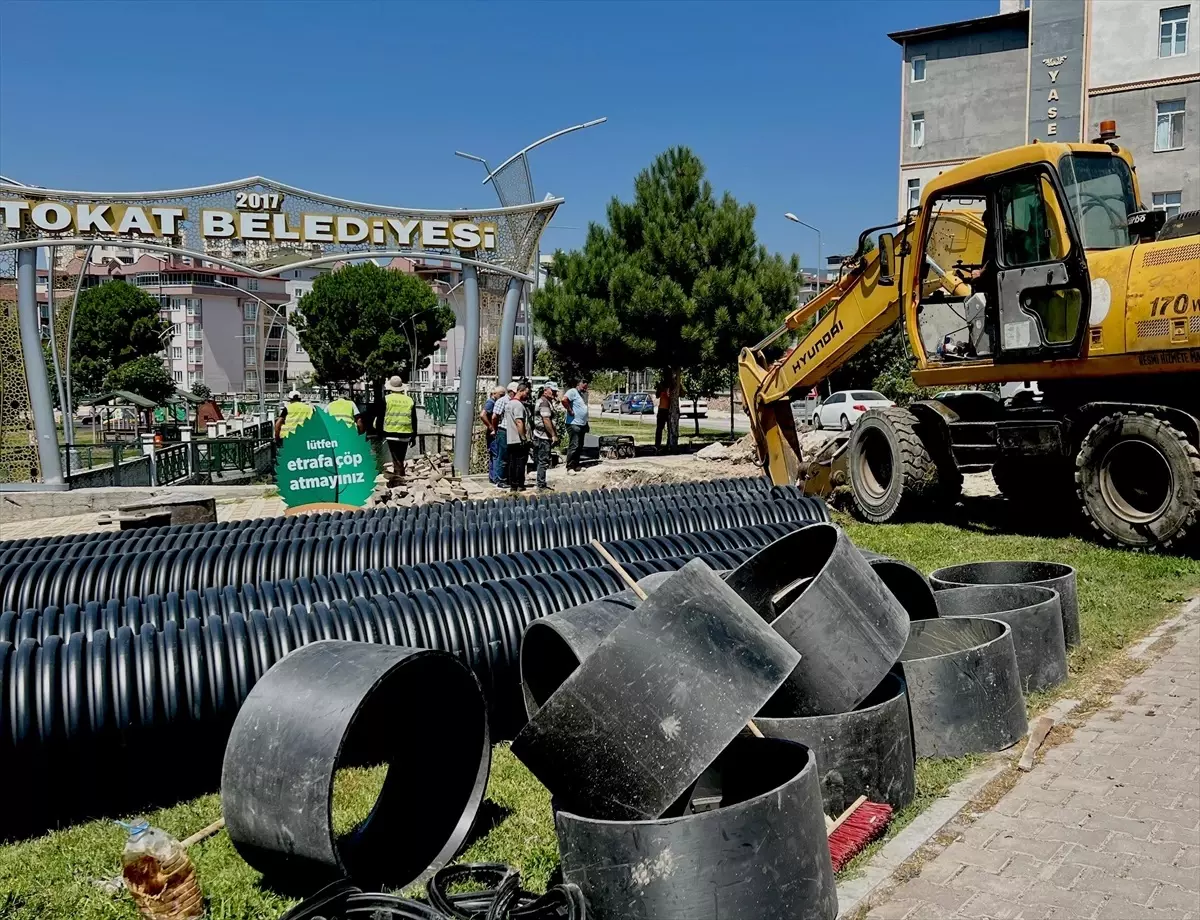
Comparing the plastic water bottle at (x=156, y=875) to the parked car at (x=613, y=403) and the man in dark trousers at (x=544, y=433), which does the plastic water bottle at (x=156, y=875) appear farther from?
the parked car at (x=613, y=403)

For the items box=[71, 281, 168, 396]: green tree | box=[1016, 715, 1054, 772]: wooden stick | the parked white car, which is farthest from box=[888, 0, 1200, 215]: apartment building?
box=[71, 281, 168, 396]: green tree

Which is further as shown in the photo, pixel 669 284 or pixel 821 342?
pixel 669 284

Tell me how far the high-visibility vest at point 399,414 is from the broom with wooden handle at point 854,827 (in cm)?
1180

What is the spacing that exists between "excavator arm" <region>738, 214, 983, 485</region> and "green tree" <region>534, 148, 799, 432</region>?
12.4 m

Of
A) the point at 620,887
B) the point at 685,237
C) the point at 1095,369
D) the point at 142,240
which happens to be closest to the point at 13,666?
the point at 620,887

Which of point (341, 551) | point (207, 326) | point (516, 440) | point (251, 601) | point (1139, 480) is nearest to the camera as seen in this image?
point (251, 601)

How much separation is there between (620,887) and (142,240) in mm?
15223

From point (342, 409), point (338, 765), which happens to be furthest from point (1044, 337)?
point (338, 765)

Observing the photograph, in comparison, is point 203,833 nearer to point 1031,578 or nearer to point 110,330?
point 1031,578

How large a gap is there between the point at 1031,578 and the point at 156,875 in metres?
5.86

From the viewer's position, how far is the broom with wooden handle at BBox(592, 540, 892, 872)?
425cm

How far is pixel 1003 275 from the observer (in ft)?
33.9

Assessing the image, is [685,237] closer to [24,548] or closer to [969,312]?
[969,312]

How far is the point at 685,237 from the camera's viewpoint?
27469 mm
